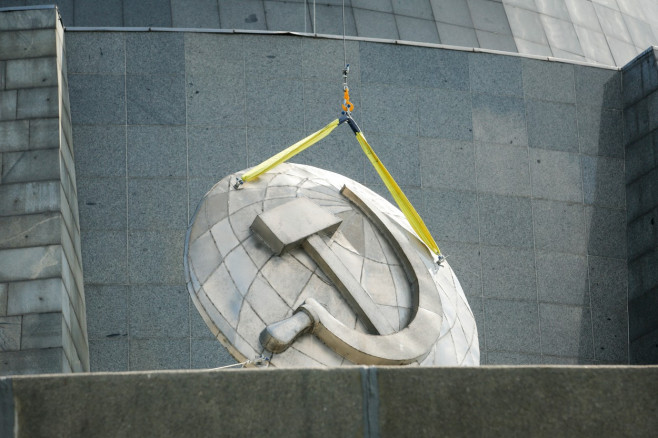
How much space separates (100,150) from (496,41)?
9.38 metres

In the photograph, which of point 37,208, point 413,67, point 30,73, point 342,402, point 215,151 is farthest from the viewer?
point 413,67

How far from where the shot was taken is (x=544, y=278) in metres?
26.1

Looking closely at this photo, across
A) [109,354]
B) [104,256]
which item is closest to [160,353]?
[109,354]

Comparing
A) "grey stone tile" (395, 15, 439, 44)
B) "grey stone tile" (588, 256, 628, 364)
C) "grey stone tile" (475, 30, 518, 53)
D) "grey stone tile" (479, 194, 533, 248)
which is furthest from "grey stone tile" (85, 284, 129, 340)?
"grey stone tile" (475, 30, 518, 53)

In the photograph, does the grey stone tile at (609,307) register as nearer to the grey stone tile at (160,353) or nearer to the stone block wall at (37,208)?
the grey stone tile at (160,353)

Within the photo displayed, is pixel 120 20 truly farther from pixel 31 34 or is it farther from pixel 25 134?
pixel 25 134

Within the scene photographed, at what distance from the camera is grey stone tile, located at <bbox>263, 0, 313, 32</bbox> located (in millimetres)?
27062

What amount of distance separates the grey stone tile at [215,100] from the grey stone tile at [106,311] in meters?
3.82

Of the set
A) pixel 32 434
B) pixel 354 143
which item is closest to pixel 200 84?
pixel 354 143

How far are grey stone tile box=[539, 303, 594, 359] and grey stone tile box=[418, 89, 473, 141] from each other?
4013 millimetres

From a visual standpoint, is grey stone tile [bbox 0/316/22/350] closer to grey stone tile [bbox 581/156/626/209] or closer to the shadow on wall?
the shadow on wall

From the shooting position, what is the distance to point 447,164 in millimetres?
26266

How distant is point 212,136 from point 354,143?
9.56 feet

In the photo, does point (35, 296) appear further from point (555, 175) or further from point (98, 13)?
point (555, 175)
